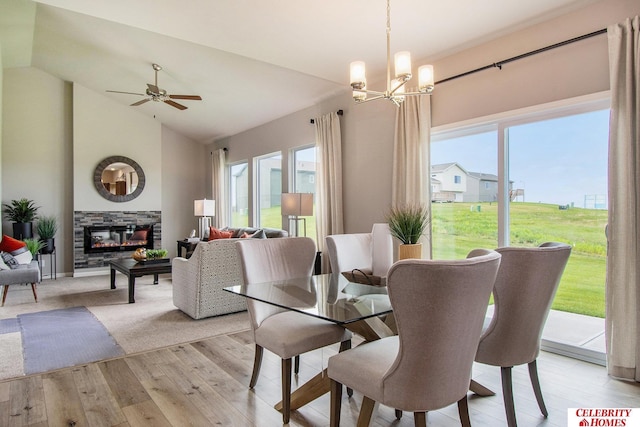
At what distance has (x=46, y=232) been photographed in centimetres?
657

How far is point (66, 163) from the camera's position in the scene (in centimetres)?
707

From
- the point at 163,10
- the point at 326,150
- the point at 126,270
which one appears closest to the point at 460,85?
the point at 326,150

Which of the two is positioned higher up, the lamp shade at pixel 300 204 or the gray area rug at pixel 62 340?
the lamp shade at pixel 300 204

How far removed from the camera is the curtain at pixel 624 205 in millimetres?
2594

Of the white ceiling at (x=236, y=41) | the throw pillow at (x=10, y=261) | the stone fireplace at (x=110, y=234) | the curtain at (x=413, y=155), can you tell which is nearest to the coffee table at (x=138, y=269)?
the throw pillow at (x=10, y=261)

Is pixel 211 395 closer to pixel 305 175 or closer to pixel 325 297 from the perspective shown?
pixel 325 297

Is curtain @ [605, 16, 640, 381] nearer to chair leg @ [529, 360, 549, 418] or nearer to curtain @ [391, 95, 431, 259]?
chair leg @ [529, 360, 549, 418]

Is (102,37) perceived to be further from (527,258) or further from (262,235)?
(527,258)

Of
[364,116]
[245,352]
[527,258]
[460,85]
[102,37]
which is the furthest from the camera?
[102,37]

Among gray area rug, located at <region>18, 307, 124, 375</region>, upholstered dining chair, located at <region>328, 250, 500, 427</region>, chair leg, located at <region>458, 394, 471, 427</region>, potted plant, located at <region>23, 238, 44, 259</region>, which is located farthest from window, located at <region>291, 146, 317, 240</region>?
upholstered dining chair, located at <region>328, 250, 500, 427</region>

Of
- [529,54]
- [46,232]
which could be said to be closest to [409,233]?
[529,54]

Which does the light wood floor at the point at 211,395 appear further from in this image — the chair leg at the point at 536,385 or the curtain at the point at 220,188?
the curtain at the point at 220,188

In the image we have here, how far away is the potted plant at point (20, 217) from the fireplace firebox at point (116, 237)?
900 mm

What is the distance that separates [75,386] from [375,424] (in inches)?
78.5
